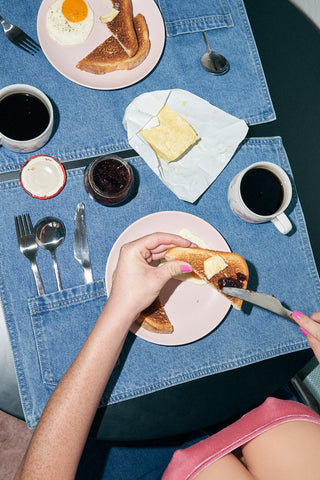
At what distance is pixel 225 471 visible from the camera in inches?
44.8

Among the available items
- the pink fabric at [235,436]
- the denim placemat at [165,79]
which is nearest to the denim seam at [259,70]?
the denim placemat at [165,79]

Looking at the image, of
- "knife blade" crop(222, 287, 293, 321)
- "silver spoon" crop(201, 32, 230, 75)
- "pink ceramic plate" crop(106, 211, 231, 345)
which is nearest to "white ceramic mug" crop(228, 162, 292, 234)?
"pink ceramic plate" crop(106, 211, 231, 345)

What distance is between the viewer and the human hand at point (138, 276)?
1.07 m

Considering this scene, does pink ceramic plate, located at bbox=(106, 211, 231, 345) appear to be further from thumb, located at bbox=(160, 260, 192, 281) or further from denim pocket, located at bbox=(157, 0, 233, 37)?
denim pocket, located at bbox=(157, 0, 233, 37)

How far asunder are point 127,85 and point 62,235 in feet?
1.57

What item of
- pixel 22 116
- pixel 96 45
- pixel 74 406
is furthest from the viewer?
pixel 96 45

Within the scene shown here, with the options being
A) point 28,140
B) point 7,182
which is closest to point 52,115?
point 28,140

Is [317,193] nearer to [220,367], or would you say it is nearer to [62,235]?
[220,367]

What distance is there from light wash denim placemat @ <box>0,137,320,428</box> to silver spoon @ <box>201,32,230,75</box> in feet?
0.79

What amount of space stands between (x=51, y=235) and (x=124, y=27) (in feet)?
2.08

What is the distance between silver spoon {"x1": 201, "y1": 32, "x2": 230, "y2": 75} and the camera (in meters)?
1.30

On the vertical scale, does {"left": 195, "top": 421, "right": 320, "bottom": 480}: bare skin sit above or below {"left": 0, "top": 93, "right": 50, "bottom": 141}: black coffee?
below

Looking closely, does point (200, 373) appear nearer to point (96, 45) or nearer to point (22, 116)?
point (22, 116)

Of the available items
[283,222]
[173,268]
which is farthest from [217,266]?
[283,222]
